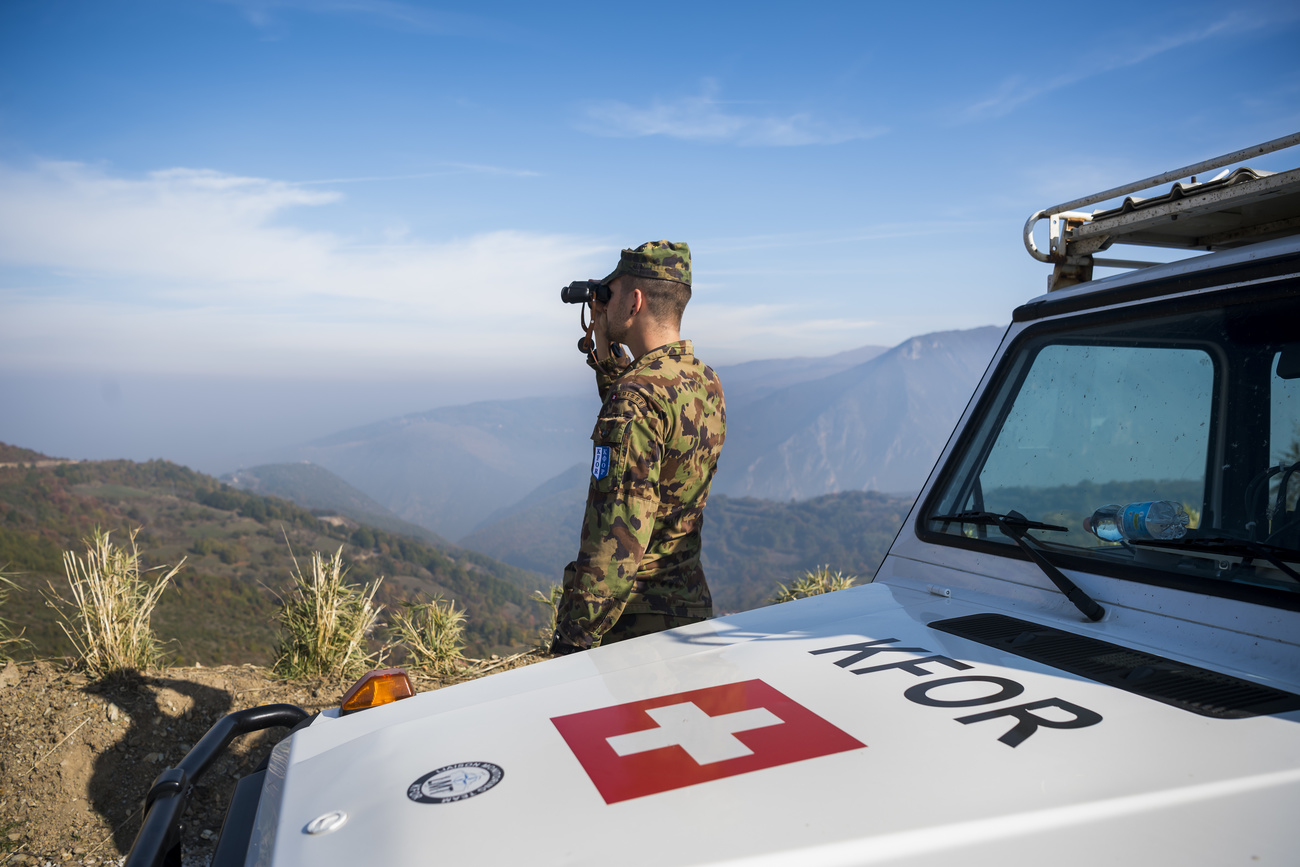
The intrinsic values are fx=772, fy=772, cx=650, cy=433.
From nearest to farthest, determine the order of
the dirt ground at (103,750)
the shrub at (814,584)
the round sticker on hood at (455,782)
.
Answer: the round sticker on hood at (455,782) < the dirt ground at (103,750) < the shrub at (814,584)

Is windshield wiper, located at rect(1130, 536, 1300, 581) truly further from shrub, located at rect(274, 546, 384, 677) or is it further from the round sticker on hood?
shrub, located at rect(274, 546, 384, 677)

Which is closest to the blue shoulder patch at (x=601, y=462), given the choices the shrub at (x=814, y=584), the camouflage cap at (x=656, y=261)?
the camouflage cap at (x=656, y=261)

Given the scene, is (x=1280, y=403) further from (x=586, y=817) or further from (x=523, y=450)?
(x=523, y=450)

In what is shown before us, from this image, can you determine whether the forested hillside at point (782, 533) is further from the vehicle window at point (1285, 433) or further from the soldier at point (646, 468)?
the vehicle window at point (1285, 433)

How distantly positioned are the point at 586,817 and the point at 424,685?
406 centimetres

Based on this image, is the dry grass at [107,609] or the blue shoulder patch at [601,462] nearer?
the blue shoulder patch at [601,462]

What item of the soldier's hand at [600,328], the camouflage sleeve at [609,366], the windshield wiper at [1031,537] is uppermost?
the soldier's hand at [600,328]

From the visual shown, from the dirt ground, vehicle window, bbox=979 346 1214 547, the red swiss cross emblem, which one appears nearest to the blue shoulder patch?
the red swiss cross emblem

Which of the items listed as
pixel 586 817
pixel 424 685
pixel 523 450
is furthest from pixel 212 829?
pixel 523 450

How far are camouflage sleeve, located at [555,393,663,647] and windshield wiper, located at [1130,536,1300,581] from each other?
131cm

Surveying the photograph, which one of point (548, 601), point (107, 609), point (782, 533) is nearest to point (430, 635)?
point (548, 601)

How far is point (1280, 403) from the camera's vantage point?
1897 millimetres

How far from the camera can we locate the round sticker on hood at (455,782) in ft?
4.00

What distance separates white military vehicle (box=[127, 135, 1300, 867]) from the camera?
1.06 m
